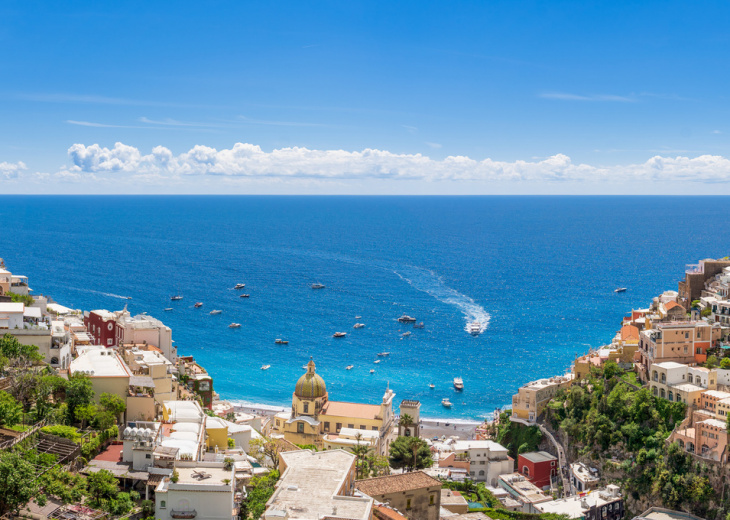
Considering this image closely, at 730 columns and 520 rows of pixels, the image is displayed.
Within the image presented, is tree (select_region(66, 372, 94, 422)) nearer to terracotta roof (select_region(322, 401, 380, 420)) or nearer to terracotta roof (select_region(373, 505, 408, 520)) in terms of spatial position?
terracotta roof (select_region(373, 505, 408, 520))

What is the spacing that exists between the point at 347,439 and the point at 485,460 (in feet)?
53.0

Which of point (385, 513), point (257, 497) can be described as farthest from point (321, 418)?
point (257, 497)

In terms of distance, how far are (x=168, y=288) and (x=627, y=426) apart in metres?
115

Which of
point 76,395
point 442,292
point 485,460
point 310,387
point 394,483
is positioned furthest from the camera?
point 442,292

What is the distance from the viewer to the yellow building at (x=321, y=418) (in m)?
68.6

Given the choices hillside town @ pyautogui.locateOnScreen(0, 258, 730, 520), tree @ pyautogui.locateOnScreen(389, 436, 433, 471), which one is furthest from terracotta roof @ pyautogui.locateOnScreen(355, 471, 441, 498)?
tree @ pyautogui.locateOnScreen(389, 436, 433, 471)

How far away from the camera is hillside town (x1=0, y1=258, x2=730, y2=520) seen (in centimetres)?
3647

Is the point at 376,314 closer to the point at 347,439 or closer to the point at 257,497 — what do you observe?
the point at 347,439

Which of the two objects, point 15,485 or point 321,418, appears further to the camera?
point 321,418

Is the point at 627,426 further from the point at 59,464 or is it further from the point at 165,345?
the point at 59,464

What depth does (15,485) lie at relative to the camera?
31953mm

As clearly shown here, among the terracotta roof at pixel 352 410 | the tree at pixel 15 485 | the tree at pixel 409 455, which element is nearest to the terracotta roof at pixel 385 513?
the tree at pixel 15 485

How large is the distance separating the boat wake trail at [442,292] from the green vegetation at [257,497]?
8782 centimetres

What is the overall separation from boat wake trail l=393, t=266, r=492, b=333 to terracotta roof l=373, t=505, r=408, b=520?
85.1 metres
